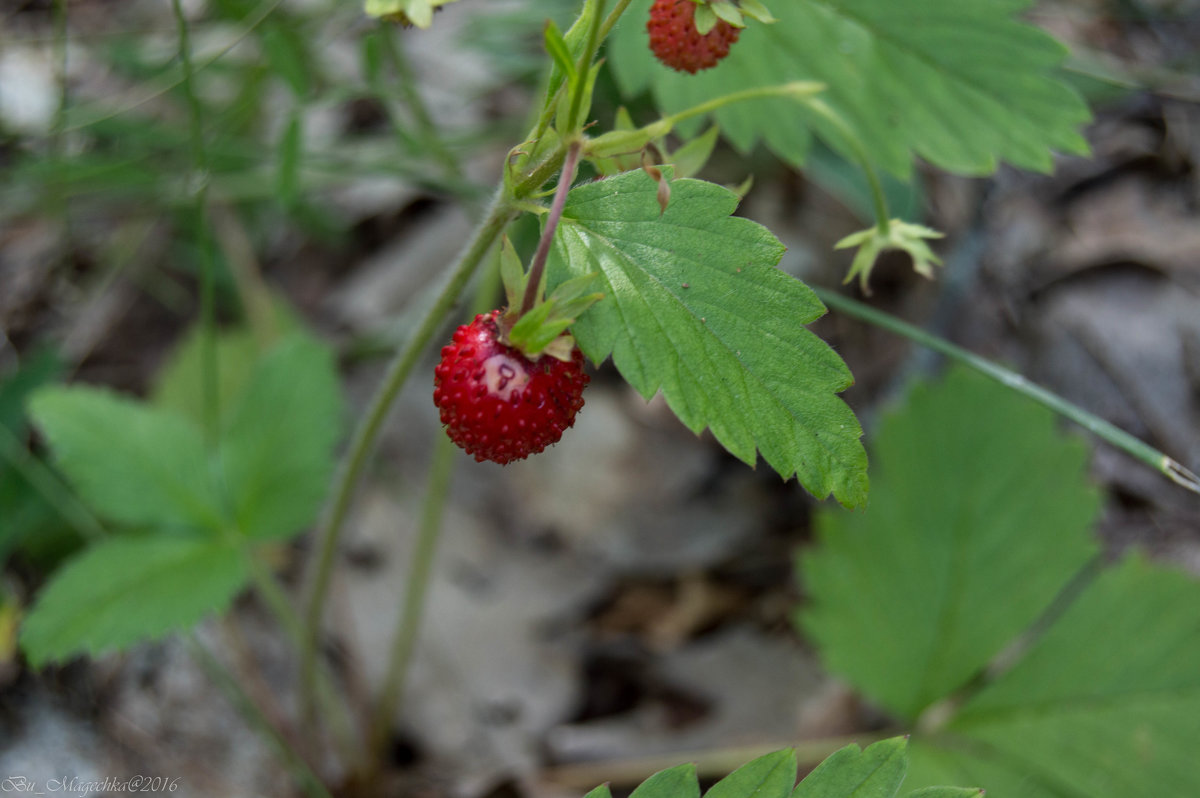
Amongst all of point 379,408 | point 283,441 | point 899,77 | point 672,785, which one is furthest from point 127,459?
point 899,77

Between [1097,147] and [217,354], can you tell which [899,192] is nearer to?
[1097,147]

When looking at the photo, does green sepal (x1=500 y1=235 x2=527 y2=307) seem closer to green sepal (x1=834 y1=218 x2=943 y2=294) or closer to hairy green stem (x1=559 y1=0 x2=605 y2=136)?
hairy green stem (x1=559 y1=0 x2=605 y2=136)

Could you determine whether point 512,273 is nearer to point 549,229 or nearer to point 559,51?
point 549,229

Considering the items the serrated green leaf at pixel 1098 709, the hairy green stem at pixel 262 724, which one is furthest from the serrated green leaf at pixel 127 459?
the serrated green leaf at pixel 1098 709

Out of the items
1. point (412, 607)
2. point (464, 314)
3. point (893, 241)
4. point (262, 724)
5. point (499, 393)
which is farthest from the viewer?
point (464, 314)

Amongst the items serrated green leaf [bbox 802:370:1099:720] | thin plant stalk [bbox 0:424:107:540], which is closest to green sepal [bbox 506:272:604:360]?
serrated green leaf [bbox 802:370:1099:720]

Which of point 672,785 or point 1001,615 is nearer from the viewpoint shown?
point 672,785
